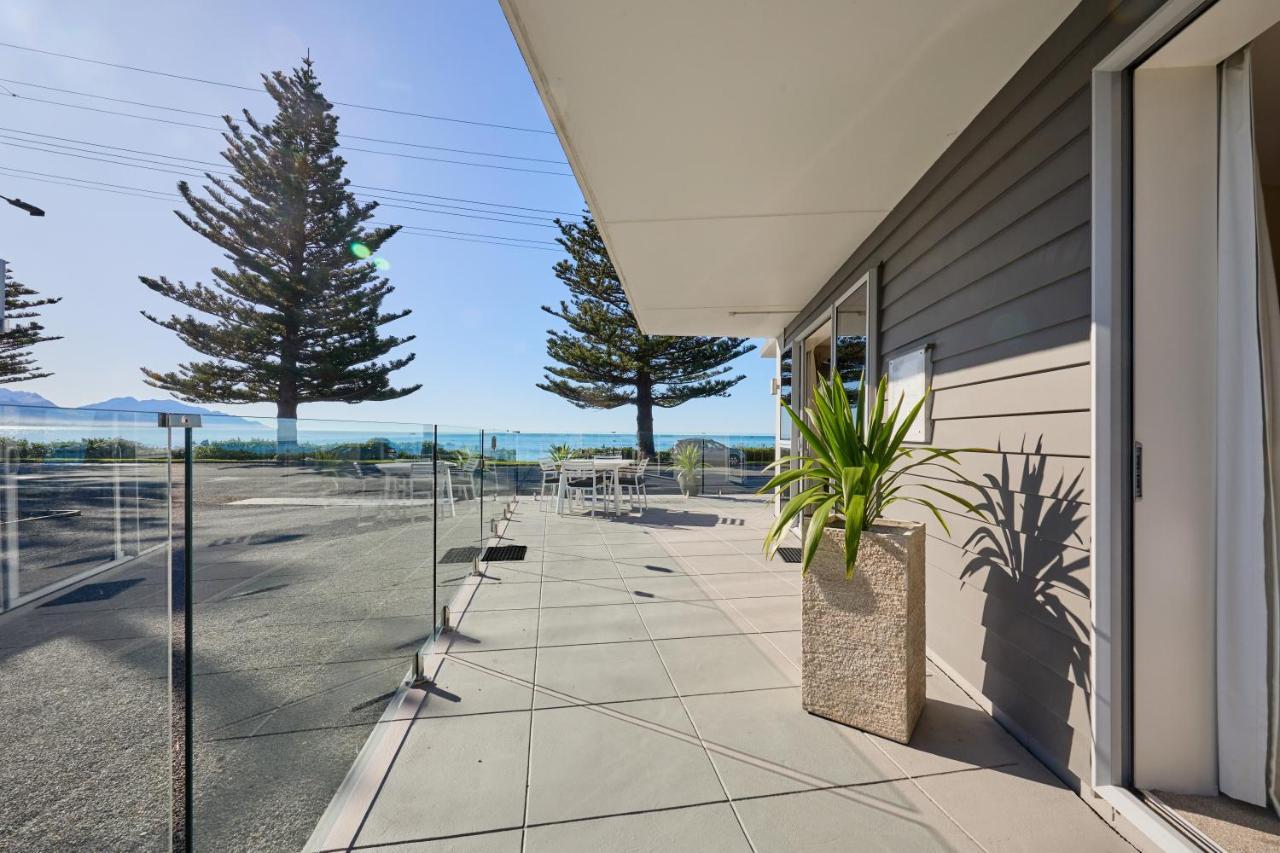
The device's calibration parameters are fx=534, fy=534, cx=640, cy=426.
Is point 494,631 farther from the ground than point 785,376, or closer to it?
closer to it

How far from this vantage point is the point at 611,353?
560 inches

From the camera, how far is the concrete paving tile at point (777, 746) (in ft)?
5.13

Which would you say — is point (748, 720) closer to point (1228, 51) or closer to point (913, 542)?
point (913, 542)

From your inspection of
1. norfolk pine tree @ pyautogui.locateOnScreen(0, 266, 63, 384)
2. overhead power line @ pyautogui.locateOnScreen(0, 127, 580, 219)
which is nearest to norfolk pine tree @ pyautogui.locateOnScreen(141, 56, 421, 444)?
overhead power line @ pyautogui.locateOnScreen(0, 127, 580, 219)

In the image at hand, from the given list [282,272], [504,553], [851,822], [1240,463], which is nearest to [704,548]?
[504,553]

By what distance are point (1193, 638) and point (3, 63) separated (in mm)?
19693

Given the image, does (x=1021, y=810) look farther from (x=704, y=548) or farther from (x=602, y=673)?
(x=704, y=548)

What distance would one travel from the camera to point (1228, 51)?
1324 mm

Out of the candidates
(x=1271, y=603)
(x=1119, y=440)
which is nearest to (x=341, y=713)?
(x=1119, y=440)

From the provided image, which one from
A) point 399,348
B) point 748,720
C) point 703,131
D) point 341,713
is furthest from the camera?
point 399,348

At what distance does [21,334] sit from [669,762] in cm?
1857

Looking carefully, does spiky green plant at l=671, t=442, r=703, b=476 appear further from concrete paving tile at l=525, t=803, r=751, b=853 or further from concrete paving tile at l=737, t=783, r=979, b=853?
concrete paving tile at l=525, t=803, r=751, b=853

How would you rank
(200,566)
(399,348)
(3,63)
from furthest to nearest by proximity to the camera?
(399,348)
(3,63)
(200,566)

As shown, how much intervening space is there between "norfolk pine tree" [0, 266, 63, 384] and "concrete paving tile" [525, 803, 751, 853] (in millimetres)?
17894
